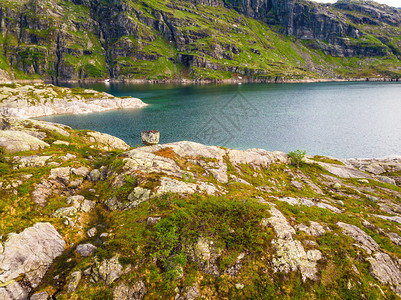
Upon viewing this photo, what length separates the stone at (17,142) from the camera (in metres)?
19.9

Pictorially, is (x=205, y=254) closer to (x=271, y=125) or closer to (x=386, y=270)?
(x=386, y=270)

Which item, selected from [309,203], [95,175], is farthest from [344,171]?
[95,175]

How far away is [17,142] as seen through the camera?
20641mm

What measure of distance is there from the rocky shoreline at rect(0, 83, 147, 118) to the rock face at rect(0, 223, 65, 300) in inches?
3930

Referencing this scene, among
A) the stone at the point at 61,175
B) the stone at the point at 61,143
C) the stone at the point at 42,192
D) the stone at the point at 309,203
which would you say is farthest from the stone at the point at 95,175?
the stone at the point at 309,203

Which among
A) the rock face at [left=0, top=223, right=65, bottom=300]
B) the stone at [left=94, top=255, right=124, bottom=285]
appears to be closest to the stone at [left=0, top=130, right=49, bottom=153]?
the rock face at [left=0, top=223, right=65, bottom=300]

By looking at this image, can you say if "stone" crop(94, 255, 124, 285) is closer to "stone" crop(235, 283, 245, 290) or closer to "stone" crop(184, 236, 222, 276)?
"stone" crop(184, 236, 222, 276)

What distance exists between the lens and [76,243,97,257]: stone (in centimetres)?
1215

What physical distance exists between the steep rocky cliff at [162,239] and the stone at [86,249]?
7 cm

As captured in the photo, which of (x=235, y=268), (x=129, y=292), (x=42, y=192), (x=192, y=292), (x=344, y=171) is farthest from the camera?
(x=344, y=171)

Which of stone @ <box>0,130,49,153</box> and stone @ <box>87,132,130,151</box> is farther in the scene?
stone @ <box>87,132,130,151</box>

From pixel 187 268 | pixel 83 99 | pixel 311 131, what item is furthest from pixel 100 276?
pixel 83 99

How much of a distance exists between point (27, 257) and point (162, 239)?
306 inches

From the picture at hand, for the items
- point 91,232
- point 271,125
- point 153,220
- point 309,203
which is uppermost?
point 153,220
